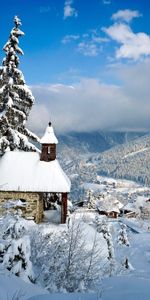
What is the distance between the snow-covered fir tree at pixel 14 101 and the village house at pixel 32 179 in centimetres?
137

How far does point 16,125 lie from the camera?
3058cm

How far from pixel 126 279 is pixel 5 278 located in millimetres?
3024

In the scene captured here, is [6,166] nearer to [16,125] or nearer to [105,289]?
[16,125]

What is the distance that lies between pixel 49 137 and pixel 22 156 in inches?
104

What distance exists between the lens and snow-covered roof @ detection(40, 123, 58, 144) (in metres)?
29.9

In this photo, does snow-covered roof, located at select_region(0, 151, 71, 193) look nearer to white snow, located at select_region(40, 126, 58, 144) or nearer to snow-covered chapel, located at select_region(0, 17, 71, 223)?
snow-covered chapel, located at select_region(0, 17, 71, 223)

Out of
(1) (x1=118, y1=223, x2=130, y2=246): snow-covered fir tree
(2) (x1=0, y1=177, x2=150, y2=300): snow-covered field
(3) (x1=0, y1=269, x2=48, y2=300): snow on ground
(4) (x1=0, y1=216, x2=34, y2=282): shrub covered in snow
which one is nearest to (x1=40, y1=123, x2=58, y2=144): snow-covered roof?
(1) (x1=118, y1=223, x2=130, y2=246): snow-covered fir tree

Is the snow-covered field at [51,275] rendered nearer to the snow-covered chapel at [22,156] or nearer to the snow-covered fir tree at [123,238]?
the snow-covered chapel at [22,156]

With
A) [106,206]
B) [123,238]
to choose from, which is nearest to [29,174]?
[123,238]

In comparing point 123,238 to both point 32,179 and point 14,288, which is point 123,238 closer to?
point 32,179

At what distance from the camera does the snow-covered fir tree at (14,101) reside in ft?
98.0

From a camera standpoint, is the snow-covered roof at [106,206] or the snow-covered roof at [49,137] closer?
the snow-covered roof at [49,137]

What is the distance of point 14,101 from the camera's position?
101 feet

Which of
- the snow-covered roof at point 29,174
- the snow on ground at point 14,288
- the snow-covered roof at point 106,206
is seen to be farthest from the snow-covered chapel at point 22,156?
the snow-covered roof at point 106,206
